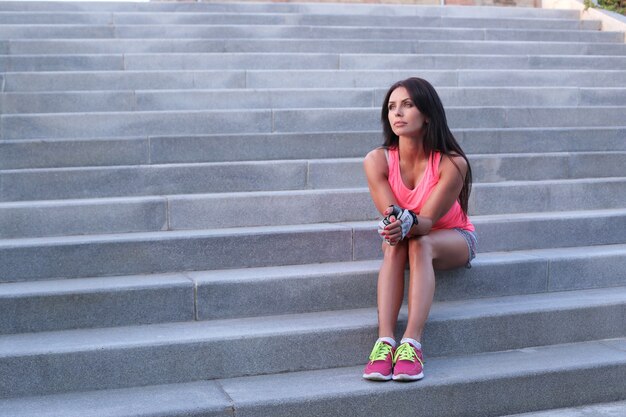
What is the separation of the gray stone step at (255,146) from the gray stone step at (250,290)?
4.60 ft

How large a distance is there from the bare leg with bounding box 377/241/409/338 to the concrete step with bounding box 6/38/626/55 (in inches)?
175

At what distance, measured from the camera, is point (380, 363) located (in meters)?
4.12

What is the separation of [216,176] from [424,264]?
188cm

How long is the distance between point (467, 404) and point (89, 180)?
2.83 metres

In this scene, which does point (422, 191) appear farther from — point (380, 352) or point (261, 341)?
point (261, 341)

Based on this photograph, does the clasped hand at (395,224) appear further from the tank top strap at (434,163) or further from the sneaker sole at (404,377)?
the sneaker sole at (404,377)

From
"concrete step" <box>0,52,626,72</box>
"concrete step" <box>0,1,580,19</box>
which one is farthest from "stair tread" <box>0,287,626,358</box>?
"concrete step" <box>0,1,580,19</box>

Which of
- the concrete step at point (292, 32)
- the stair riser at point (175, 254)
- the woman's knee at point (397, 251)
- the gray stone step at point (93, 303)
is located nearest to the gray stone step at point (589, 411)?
the woman's knee at point (397, 251)

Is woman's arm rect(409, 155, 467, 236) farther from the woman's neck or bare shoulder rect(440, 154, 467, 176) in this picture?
the woman's neck

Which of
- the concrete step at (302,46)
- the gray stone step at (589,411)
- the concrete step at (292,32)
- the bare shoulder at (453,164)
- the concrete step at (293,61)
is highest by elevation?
the concrete step at (292,32)

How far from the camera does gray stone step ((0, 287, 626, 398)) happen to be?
4.02 meters

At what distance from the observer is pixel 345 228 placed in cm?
515

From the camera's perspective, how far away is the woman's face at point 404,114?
467 centimetres

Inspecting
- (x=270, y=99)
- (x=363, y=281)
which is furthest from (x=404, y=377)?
(x=270, y=99)
